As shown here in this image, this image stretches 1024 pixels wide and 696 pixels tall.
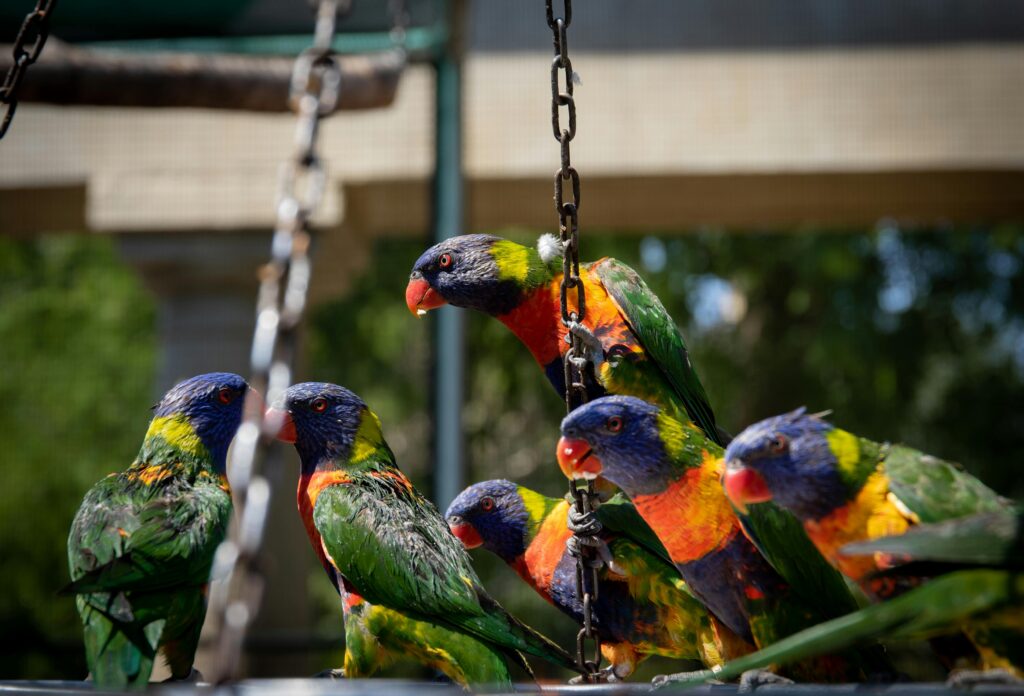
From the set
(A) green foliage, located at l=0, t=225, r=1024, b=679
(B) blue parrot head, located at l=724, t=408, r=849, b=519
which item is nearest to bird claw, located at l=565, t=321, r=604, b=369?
(B) blue parrot head, located at l=724, t=408, r=849, b=519

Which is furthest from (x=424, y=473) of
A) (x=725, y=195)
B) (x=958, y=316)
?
(x=958, y=316)

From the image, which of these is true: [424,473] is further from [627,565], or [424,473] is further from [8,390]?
[8,390]

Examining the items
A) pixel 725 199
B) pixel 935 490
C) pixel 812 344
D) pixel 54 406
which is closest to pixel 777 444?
pixel 935 490

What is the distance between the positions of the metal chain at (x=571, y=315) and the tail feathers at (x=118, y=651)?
71 cm

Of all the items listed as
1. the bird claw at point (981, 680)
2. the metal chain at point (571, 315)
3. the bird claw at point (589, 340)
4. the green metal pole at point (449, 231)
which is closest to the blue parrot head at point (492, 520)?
the metal chain at point (571, 315)

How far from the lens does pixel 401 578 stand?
5.43 ft

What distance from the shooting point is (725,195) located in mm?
4094

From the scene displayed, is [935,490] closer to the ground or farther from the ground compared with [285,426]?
closer to the ground

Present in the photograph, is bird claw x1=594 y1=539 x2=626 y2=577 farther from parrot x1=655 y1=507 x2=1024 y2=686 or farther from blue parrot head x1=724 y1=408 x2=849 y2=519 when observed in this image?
parrot x1=655 y1=507 x2=1024 y2=686

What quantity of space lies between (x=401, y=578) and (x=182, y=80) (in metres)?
2.27

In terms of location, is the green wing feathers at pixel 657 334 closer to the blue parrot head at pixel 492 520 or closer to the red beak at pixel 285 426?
the blue parrot head at pixel 492 520

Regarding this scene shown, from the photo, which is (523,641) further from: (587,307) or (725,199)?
(725,199)

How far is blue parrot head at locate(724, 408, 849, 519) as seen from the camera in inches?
53.9

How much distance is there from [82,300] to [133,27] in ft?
11.3
